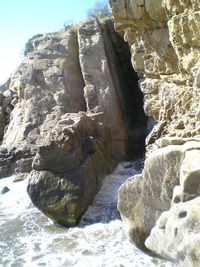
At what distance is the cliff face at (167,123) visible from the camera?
4535 millimetres

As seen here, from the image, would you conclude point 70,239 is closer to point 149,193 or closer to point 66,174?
point 66,174

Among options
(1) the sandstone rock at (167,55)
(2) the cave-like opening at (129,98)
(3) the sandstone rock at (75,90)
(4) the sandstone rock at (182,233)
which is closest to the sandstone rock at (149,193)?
(4) the sandstone rock at (182,233)

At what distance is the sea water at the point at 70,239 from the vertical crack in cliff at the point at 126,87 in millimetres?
2850

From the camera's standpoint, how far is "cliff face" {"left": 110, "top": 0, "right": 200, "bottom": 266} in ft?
14.9

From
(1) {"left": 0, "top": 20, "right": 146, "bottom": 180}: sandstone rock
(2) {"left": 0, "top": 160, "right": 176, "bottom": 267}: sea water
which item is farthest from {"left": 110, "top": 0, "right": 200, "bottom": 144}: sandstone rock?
(1) {"left": 0, "top": 20, "right": 146, "bottom": 180}: sandstone rock

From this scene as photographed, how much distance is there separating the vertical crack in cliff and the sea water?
2.85 metres

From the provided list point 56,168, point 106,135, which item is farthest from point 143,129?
point 56,168

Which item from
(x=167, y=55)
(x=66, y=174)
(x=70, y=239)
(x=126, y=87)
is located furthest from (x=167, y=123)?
(x=126, y=87)

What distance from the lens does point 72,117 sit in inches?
393

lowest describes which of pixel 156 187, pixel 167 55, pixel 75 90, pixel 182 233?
pixel 182 233

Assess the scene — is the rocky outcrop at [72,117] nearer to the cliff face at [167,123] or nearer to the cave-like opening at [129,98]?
the cave-like opening at [129,98]

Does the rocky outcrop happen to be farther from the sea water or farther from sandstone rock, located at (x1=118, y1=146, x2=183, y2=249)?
sandstone rock, located at (x1=118, y1=146, x2=183, y2=249)

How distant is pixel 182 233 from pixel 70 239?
12.0ft

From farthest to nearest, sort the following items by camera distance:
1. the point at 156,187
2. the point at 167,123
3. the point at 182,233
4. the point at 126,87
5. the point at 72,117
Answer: the point at 126,87 < the point at 72,117 < the point at 167,123 < the point at 156,187 < the point at 182,233
